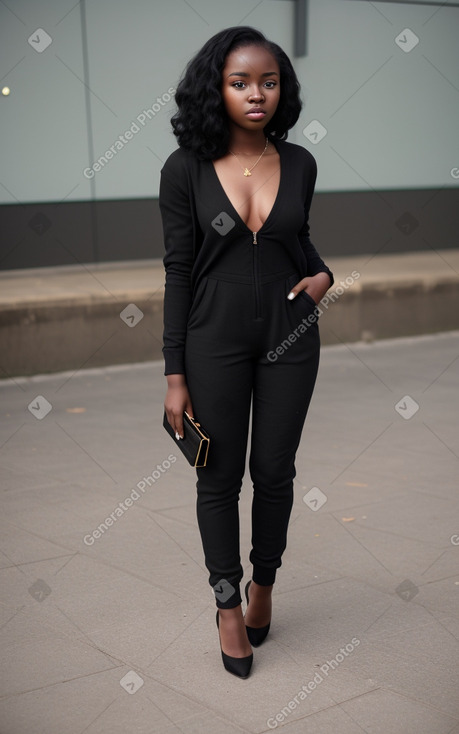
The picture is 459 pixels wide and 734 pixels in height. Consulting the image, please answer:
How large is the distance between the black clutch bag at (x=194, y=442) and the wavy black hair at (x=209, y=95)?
728 mm

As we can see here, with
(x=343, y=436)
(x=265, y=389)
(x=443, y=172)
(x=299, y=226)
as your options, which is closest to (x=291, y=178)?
(x=299, y=226)

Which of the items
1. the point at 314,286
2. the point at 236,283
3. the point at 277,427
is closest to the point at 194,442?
the point at 277,427

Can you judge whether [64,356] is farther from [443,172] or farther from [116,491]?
[443,172]

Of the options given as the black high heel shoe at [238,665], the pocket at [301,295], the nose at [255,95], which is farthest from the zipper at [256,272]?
the black high heel shoe at [238,665]

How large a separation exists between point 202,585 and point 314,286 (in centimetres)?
119

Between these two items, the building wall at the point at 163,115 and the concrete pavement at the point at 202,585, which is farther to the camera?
the building wall at the point at 163,115

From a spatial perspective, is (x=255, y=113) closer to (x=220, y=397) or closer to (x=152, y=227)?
(x=220, y=397)

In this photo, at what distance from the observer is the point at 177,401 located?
2586 mm

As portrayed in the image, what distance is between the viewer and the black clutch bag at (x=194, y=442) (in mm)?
2500

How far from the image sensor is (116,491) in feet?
13.8

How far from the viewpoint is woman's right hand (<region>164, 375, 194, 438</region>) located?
259 cm

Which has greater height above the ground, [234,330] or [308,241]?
[308,241]

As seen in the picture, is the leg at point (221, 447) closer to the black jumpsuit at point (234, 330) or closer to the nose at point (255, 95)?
the black jumpsuit at point (234, 330)

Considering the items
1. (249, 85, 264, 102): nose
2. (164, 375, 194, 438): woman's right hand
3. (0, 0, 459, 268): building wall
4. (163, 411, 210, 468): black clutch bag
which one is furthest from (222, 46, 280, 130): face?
(0, 0, 459, 268): building wall
